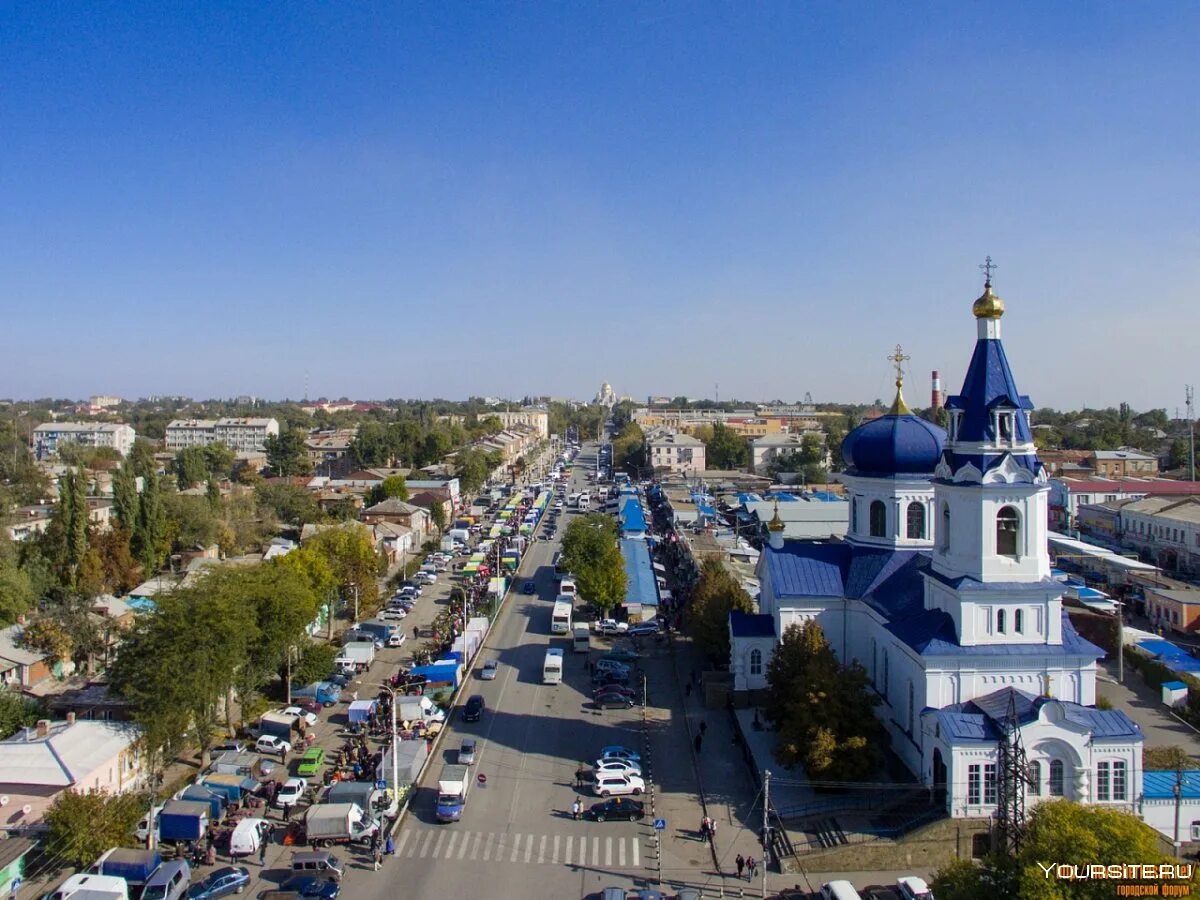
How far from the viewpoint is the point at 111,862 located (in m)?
16.7

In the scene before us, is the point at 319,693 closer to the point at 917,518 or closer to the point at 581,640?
the point at 581,640

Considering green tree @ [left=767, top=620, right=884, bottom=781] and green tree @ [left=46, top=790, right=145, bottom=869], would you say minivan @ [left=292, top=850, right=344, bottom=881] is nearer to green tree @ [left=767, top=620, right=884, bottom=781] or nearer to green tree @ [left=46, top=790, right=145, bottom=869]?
green tree @ [left=46, top=790, right=145, bottom=869]

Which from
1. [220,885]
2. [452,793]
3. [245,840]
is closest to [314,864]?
[220,885]

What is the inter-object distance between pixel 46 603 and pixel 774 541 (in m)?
28.0

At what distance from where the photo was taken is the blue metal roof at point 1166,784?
1772 cm

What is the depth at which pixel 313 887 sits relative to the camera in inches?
636

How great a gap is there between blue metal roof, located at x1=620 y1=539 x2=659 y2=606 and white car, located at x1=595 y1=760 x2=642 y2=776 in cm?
1491

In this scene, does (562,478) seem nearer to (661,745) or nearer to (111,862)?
(661,745)

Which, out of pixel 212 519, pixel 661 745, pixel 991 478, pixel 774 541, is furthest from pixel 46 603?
pixel 991 478

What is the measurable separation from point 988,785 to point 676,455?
7339cm

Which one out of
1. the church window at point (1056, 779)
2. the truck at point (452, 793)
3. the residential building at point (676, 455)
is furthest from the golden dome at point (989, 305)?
the residential building at point (676, 455)

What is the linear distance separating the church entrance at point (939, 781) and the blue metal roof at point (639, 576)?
18.5 metres

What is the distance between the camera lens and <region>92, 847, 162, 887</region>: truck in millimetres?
16500

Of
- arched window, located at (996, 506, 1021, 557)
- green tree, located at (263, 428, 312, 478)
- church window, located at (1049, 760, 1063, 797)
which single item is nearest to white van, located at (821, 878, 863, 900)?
church window, located at (1049, 760, 1063, 797)
